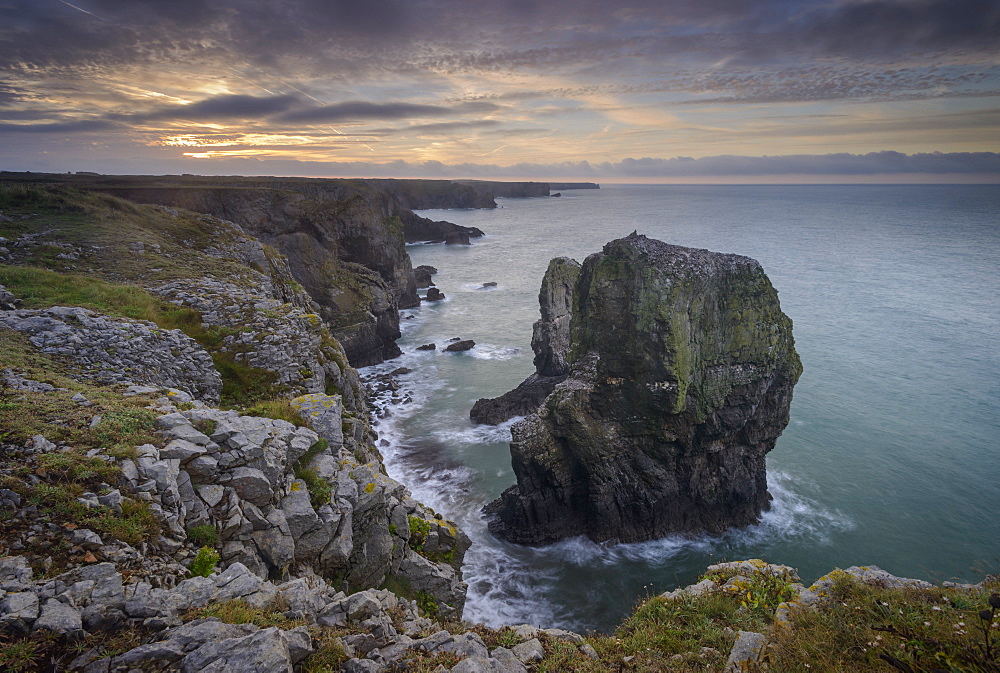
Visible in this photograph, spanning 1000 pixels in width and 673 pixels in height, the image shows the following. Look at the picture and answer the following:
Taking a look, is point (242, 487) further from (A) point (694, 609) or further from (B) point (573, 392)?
(B) point (573, 392)

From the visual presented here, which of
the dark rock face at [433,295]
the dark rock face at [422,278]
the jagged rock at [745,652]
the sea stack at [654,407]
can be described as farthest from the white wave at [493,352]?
the jagged rock at [745,652]

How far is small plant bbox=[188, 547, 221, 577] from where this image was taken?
7246 mm

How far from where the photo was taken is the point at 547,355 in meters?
38.2

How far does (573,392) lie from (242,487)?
17554 mm

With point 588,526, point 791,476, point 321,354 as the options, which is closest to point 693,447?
point 588,526

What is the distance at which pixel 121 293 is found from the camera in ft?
53.9

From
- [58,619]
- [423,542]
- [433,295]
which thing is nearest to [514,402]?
[423,542]

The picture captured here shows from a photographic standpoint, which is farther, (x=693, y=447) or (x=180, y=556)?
(x=693, y=447)

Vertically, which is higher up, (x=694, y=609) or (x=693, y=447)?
(x=694, y=609)

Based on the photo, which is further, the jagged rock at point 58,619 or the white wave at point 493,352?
the white wave at point 493,352

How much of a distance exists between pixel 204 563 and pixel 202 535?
0.50 metres

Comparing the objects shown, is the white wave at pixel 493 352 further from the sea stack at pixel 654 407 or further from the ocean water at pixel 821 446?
the sea stack at pixel 654 407

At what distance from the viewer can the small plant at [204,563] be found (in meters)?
7.25

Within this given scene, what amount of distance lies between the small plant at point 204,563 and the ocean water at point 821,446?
454 inches
